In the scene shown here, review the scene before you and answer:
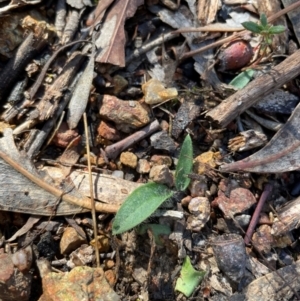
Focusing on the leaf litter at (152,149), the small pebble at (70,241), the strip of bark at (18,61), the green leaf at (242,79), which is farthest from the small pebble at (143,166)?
the strip of bark at (18,61)

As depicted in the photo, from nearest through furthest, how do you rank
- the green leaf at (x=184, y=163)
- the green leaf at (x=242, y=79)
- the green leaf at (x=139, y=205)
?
the green leaf at (x=139, y=205), the green leaf at (x=184, y=163), the green leaf at (x=242, y=79)

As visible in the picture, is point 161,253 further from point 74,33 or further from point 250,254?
point 74,33

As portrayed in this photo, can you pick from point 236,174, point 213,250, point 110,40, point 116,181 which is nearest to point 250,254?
point 213,250

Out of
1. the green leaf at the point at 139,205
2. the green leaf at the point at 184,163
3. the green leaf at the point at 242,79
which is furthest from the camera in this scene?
the green leaf at the point at 242,79

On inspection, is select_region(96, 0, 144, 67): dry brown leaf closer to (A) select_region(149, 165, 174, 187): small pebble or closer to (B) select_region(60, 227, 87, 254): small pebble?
(A) select_region(149, 165, 174, 187): small pebble

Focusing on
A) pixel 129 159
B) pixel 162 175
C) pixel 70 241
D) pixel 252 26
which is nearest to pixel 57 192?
pixel 70 241

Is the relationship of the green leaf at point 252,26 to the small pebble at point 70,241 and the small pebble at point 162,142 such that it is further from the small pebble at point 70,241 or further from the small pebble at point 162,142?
the small pebble at point 70,241

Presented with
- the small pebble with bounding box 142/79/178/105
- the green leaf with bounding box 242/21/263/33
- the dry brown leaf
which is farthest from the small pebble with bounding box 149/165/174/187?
the green leaf with bounding box 242/21/263/33
